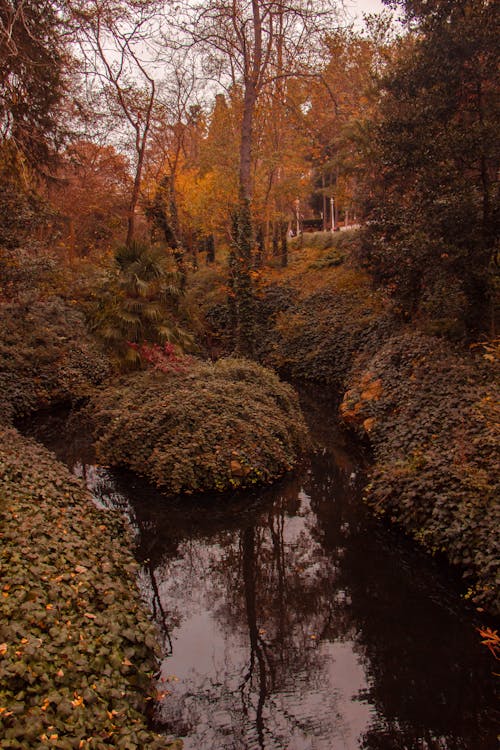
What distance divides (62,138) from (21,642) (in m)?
10.7

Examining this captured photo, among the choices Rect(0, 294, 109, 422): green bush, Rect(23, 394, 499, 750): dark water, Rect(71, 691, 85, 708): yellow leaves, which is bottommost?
Rect(23, 394, 499, 750): dark water

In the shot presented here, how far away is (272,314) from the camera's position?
78.5 ft

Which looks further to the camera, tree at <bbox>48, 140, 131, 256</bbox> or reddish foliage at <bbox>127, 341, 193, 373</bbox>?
tree at <bbox>48, 140, 131, 256</bbox>

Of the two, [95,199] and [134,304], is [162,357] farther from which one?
[95,199]

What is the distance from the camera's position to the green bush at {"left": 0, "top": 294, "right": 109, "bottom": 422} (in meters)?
15.5

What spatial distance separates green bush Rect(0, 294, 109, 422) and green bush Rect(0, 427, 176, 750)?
8.07 meters

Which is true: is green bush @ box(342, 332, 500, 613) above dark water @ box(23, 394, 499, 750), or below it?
above

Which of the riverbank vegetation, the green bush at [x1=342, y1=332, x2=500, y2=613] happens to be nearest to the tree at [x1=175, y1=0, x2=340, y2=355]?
the riverbank vegetation

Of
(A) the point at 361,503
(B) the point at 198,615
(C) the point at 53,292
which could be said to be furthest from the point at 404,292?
(C) the point at 53,292

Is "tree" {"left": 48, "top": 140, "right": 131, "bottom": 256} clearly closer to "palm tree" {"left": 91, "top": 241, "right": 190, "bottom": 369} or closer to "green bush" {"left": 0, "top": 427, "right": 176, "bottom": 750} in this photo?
"palm tree" {"left": 91, "top": 241, "right": 190, "bottom": 369}

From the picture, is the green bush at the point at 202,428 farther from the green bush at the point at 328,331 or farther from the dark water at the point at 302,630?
the green bush at the point at 328,331

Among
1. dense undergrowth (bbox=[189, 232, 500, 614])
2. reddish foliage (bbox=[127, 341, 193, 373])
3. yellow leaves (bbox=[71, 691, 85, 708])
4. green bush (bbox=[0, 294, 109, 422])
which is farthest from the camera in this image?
green bush (bbox=[0, 294, 109, 422])

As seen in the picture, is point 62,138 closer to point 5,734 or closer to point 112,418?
point 112,418

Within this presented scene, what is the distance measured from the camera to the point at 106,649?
490cm
